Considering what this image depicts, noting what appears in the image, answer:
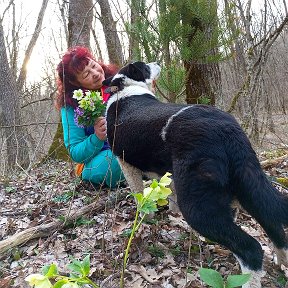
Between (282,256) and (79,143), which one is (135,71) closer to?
(79,143)

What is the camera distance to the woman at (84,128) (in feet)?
13.0

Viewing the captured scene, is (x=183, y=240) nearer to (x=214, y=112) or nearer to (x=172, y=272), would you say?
(x=172, y=272)

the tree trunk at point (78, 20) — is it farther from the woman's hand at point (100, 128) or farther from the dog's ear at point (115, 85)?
the dog's ear at point (115, 85)

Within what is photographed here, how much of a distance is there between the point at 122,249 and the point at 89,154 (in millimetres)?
1547

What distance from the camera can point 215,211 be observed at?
2.10 meters

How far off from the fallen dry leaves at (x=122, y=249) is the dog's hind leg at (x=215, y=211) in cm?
21

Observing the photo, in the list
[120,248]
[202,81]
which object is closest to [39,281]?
[120,248]

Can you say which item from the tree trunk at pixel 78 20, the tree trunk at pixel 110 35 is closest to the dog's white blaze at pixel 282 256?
the tree trunk at pixel 110 35

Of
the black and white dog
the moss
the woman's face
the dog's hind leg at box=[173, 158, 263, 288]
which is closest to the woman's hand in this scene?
the woman's face

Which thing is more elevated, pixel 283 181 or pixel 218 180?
pixel 218 180

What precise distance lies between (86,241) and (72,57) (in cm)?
197

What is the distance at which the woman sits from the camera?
13.0 feet

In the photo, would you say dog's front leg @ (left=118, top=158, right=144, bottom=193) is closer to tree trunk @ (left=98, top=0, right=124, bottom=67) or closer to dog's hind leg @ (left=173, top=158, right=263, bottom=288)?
dog's hind leg @ (left=173, top=158, right=263, bottom=288)

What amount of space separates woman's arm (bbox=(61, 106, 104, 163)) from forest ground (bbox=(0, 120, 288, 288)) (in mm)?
474
